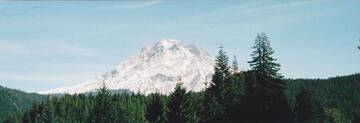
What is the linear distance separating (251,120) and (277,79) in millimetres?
4656

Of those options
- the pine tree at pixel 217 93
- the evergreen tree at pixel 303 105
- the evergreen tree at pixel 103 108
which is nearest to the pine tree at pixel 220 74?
the pine tree at pixel 217 93

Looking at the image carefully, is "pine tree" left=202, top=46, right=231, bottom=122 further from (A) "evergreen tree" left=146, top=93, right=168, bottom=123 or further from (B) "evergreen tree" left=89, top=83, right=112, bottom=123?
(B) "evergreen tree" left=89, top=83, right=112, bottom=123

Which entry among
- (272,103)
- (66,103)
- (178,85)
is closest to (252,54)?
(272,103)

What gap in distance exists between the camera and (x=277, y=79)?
164 feet

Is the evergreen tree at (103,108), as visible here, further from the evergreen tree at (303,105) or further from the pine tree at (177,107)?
the evergreen tree at (303,105)

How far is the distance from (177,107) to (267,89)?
11357 millimetres

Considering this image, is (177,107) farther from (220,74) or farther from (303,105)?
(303,105)

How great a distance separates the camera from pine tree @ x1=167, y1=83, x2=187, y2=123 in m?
57.2

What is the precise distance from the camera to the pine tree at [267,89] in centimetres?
4959

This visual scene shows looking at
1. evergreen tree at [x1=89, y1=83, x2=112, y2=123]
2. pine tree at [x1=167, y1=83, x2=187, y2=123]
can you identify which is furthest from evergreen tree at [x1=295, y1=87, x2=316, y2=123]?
pine tree at [x1=167, y1=83, x2=187, y2=123]

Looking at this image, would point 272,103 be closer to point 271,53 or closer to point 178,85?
point 271,53

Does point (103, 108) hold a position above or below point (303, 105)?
below

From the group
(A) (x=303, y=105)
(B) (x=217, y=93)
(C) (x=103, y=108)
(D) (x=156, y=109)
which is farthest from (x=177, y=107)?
(A) (x=303, y=105)

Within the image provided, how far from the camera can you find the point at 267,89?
49812mm
